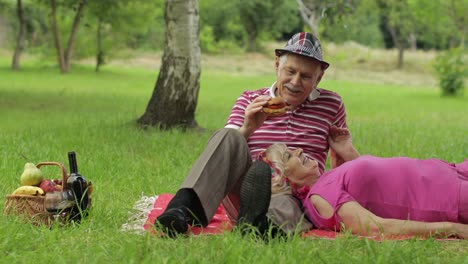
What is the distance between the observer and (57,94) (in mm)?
19953

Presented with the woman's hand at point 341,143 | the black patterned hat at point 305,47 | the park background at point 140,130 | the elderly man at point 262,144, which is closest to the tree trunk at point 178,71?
the park background at point 140,130

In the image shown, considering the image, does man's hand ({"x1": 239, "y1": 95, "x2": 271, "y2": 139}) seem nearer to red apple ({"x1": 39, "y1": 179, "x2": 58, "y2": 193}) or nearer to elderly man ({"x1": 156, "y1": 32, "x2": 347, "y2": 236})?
elderly man ({"x1": 156, "y1": 32, "x2": 347, "y2": 236})

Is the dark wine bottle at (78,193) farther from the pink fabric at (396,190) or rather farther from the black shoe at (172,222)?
the pink fabric at (396,190)

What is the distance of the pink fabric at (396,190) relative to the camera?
4.71m

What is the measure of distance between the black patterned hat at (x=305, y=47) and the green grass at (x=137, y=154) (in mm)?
1255

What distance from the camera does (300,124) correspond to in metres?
5.20

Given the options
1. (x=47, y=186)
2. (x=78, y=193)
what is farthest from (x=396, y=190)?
(x=47, y=186)

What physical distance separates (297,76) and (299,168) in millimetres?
610

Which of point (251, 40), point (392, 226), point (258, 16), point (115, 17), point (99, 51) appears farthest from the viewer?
point (258, 16)

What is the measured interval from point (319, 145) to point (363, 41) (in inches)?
2499

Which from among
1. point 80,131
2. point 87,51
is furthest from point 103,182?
point 87,51

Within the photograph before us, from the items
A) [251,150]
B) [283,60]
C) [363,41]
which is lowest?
[363,41]

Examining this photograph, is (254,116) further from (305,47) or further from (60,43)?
(60,43)

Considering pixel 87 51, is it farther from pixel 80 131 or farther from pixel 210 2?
pixel 80 131
